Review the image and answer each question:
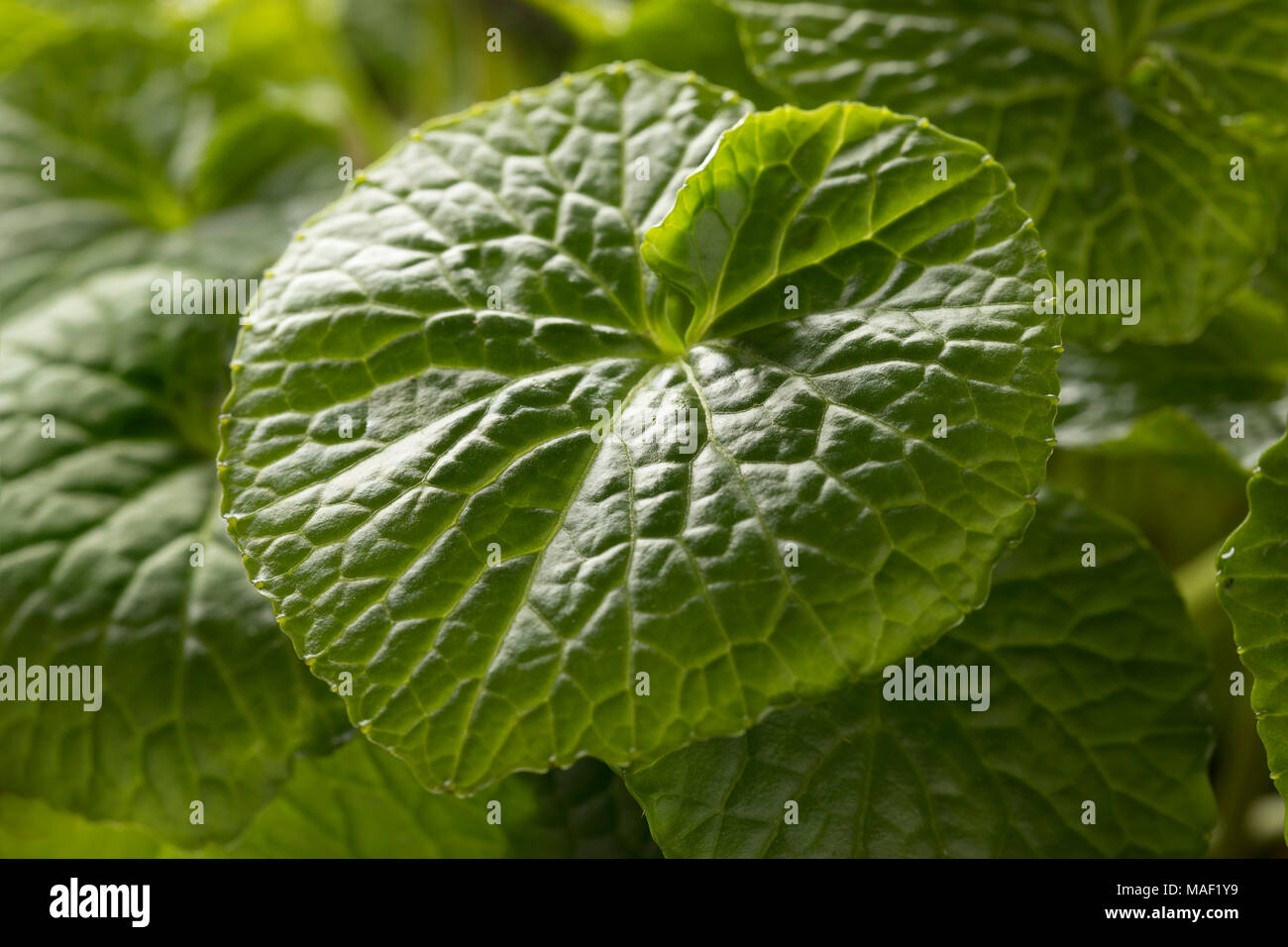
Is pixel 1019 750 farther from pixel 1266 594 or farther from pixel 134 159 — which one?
pixel 134 159

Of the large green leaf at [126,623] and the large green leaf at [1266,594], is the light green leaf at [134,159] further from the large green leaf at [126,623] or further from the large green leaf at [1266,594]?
the large green leaf at [1266,594]

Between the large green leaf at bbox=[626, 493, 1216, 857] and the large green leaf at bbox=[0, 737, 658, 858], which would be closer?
the large green leaf at bbox=[626, 493, 1216, 857]

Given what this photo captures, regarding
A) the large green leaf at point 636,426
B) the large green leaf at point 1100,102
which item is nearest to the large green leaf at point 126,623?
the large green leaf at point 636,426

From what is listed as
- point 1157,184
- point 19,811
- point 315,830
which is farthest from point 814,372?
point 19,811

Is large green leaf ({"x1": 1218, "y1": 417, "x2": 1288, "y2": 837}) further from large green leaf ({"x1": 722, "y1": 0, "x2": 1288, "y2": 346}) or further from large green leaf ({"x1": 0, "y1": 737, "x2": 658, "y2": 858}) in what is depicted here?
large green leaf ({"x1": 0, "y1": 737, "x2": 658, "y2": 858})

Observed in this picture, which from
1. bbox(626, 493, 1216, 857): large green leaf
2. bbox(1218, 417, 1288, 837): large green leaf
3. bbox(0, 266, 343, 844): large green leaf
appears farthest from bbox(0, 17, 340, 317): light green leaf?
bbox(1218, 417, 1288, 837): large green leaf
